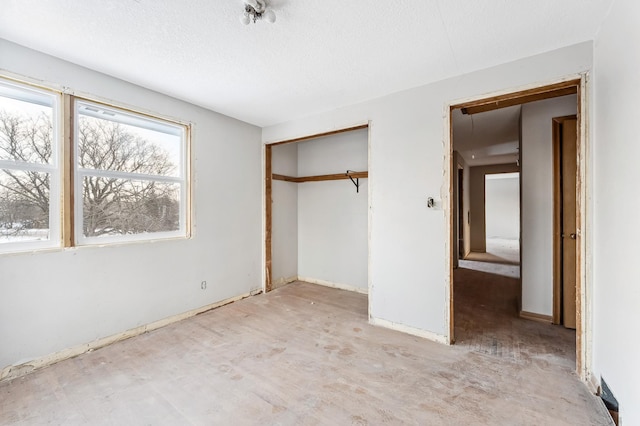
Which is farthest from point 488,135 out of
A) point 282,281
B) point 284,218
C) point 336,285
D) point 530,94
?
point 282,281

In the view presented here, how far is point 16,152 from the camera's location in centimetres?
208

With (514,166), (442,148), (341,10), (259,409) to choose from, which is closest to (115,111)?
(341,10)

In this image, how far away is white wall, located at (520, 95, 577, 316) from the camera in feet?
9.80

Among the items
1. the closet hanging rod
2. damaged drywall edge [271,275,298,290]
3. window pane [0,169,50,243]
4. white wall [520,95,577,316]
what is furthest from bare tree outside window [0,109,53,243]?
white wall [520,95,577,316]

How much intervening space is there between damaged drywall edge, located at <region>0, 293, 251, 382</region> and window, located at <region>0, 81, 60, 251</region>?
2.97ft

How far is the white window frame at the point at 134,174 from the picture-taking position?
2.37 m

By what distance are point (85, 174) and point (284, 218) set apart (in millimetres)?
2622

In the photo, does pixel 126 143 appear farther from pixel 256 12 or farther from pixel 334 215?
pixel 334 215

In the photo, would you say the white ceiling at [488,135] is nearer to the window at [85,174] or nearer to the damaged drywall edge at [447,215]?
the damaged drywall edge at [447,215]

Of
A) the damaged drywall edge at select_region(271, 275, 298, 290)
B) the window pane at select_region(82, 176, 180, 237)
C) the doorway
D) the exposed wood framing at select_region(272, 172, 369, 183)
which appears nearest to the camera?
the window pane at select_region(82, 176, 180, 237)

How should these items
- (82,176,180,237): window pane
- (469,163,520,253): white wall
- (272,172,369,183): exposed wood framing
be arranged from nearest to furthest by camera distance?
1. (82,176,180,237): window pane
2. (272,172,369,183): exposed wood framing
3. (469,163,520,253): white wall

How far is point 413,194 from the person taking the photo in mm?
2701

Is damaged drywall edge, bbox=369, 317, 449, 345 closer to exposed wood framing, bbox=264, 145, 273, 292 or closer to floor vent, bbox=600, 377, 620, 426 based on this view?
floor vent, bbox=600, 377, 620, 426

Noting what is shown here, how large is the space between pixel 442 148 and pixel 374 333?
76.6 inches
